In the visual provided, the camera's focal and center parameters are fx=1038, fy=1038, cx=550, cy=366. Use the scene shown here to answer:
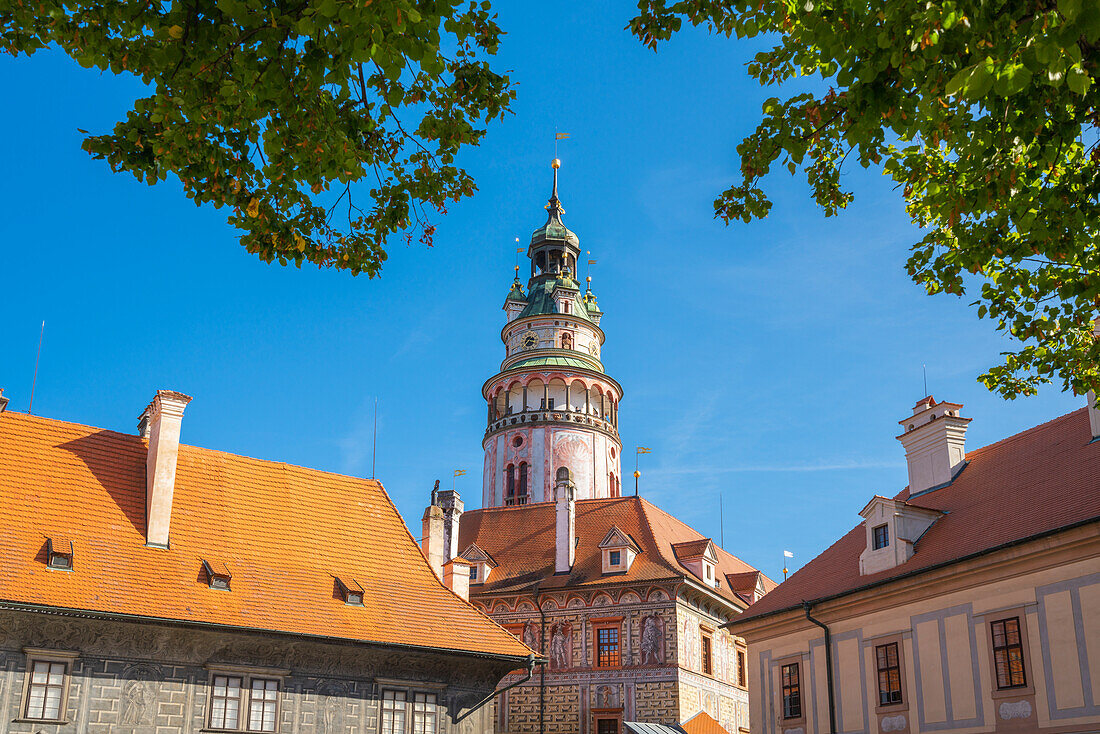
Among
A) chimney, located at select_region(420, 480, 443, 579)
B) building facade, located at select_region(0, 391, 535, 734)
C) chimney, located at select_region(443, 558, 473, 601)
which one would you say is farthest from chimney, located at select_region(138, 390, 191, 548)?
chimney, located at select_region(443, 558, 473, 601)

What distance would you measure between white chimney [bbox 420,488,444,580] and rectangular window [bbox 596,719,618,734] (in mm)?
10259

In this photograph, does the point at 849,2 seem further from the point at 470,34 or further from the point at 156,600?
the point at 156,600

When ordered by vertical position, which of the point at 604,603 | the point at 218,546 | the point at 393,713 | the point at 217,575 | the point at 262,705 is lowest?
the point at 393,713

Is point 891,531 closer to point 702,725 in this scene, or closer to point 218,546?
point 702,725

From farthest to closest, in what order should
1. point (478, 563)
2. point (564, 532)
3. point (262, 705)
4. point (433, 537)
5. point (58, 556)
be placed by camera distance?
1. point (478, 563)
2. point (564, 532)
3. point (433, 537)
4. point (262, 705)
5. point (58, 556)

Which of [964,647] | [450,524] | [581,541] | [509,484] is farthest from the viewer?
[509,484]

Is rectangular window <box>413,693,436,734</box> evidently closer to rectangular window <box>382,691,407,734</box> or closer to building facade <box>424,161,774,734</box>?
rectangular window <box>382,691,407,734</box>

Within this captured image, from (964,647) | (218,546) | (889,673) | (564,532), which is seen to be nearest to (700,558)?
(564,532)

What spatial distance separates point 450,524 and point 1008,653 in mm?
18724

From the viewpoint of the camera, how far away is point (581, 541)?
38.7m

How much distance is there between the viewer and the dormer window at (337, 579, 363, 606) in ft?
74.5

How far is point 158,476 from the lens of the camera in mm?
22406

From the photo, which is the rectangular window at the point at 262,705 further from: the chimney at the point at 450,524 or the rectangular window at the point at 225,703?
the chimney at the point at 450,524

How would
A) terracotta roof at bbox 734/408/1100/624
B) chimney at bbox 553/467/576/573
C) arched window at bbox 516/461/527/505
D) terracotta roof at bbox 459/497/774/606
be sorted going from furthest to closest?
arched window at bbox 516/461/527/505 → chimney at bbox 553/467/576/573 → terracotta roof at bbox 459/497/774/606 → terracotta roof at bbox 734/408/1100/624
